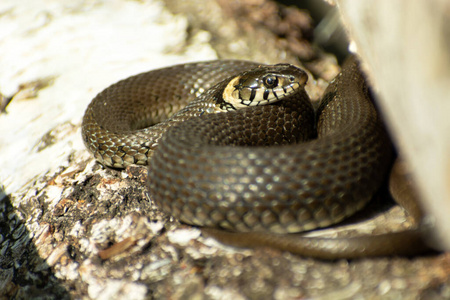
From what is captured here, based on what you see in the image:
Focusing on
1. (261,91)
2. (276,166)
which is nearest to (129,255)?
(276,166)

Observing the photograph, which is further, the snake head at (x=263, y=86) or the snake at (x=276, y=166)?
the snake head at (x=263, y=86)

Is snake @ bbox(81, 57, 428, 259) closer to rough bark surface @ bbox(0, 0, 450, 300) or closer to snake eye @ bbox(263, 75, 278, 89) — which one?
snake eye @ bbox(263, 75, 278, 89)

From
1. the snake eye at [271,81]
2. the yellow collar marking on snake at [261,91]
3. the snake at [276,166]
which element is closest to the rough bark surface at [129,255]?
the snake at [276,166]

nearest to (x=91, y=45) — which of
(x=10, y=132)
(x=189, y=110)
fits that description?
(x=10, y=132)

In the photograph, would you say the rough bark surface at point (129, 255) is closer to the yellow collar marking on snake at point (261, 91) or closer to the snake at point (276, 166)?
the snake at point (276, 166)

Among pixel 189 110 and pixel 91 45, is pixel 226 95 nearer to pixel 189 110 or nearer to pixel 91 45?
pixel 189 110

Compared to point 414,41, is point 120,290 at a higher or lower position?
lower

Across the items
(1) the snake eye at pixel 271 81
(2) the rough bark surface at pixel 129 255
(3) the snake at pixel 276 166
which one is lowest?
(2) the rough bark surface at pixel 129 255

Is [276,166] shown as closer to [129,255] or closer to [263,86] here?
[129,255]
